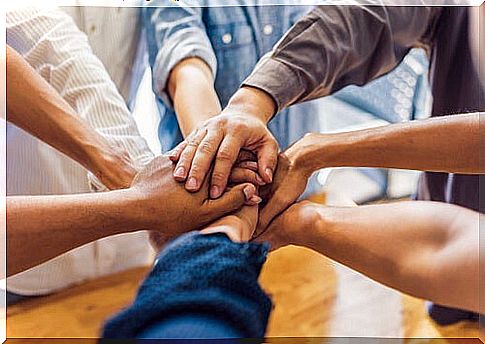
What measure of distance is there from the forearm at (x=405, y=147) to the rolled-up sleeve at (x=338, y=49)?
0.29 ft

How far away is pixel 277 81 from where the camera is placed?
1314 mm

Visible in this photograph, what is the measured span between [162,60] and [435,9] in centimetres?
44

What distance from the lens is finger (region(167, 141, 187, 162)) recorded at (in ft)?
4.12

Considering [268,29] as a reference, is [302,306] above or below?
below

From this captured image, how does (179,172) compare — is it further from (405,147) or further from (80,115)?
(405,147)

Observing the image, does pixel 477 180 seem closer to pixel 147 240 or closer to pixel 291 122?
pixel 291 122

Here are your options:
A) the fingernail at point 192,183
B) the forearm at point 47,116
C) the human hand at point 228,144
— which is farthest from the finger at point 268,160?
the forearm at point 47,116

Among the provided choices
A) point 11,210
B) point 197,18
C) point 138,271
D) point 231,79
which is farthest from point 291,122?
point 11,210

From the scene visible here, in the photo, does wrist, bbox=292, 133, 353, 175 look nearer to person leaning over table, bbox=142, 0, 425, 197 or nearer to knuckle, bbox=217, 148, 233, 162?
person leaning over table, bbox=142, 0, 425, 197

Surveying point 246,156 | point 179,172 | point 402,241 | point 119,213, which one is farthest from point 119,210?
point 402,241

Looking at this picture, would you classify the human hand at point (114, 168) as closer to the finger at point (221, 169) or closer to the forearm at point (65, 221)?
the forearm at point (65, 221)

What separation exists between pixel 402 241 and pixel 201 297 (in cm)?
34

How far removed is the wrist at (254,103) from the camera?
1.30 m

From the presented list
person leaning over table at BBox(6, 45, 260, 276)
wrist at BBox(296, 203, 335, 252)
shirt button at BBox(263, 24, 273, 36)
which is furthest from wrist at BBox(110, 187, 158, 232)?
shirt button at BBox(263, 24, 273, 36)
